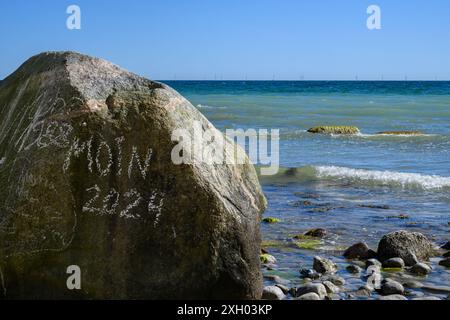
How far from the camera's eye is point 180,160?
17.7ft

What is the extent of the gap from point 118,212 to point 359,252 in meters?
3.56

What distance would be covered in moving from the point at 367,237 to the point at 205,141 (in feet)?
12.9

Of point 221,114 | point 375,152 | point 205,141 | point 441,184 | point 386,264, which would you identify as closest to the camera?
point 205,141

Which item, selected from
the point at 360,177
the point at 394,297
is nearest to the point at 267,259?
the point at 394,297

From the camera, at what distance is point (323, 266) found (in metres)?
7.31

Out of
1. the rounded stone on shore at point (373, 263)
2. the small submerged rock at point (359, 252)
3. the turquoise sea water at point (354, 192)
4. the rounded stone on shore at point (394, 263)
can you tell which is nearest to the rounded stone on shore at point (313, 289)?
the turquoise sea water at point (354, 192)

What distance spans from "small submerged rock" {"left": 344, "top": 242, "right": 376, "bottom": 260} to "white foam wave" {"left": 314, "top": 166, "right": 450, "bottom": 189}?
481 centimetres

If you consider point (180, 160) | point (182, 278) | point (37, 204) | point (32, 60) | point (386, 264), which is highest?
point (32, 60)

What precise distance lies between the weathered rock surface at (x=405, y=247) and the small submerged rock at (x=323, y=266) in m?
0.73

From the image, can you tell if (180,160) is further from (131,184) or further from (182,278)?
(182,278)

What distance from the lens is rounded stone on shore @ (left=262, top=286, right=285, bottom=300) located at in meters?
6.14

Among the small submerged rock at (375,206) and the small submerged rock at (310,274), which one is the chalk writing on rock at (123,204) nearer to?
the small submerged rock at (310,274)
